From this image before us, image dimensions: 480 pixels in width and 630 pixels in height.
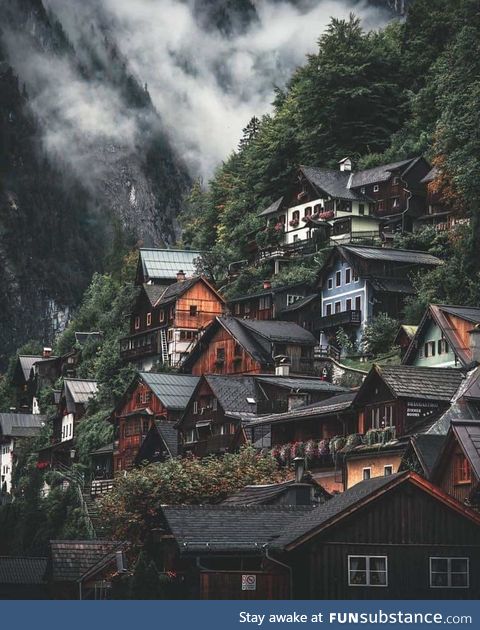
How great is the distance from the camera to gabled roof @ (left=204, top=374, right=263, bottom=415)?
81750 mm

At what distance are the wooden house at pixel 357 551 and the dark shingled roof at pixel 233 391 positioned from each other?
32537mm

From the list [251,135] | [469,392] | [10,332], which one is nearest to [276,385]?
[469,392]

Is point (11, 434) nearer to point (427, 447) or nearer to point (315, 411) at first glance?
point (315, 411)

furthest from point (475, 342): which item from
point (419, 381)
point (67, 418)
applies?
point (67, 418)

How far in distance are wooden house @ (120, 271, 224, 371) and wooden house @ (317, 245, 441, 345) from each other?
Result: 13.3m

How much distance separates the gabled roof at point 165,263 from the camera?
124 m

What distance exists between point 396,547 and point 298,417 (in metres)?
23.6

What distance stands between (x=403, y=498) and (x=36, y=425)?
8161 cm

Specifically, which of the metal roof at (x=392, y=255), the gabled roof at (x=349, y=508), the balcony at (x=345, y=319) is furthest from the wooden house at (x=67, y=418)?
the gabled roof at (x=349, y=508)

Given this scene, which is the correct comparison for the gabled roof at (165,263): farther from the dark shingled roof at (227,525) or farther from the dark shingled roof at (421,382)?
the dark shingled roof at (227,525)

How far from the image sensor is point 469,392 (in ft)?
201

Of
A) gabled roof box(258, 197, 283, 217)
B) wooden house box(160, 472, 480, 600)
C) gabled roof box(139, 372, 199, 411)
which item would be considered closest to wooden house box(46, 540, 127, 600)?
wooden house box(160, 472, 480, 600)

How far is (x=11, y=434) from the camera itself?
122750 millimetres

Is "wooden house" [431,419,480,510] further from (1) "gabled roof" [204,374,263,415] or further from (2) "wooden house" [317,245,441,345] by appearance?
(2) "wooden house" [317,245,441,345]
